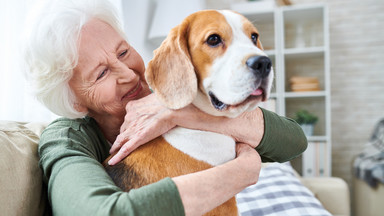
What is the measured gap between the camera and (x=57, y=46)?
38.1 inches

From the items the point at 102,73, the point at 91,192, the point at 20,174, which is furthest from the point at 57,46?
the point at 91,192

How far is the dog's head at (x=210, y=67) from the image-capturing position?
762mm

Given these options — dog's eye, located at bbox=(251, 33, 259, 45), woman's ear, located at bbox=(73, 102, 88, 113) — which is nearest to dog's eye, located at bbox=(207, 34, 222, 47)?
dog's eye, located at bbox=(251, 33, 259, 45)

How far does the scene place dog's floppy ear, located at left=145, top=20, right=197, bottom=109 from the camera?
831mm

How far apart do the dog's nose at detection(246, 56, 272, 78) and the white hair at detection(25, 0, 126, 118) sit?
53cm

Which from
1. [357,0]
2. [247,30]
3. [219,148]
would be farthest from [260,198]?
[357,0]

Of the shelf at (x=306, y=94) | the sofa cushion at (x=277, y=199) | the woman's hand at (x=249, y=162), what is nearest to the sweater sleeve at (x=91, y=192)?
the woman's hand at (x=249, y=162)

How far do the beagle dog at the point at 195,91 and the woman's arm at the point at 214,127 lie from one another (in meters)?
0.02

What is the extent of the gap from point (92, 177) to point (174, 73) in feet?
1.06

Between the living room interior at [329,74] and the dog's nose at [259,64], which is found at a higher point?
the dog's nose at [259,64]

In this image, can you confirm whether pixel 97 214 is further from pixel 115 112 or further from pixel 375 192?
pixel 375 192

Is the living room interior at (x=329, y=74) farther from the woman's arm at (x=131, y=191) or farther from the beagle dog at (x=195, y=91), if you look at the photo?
the woman's arm at (x=131, y=191)

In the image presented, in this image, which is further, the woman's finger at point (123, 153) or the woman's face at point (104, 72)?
the woman's face at point (104, 72)

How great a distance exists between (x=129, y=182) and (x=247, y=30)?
19.9 inches
